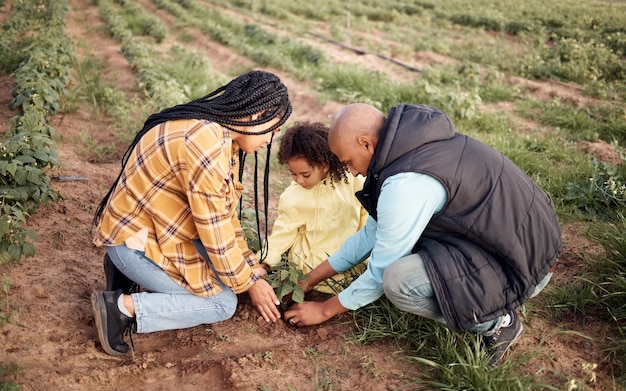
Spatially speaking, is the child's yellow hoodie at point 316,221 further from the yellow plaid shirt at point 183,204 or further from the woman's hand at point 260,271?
Answer: the yellow plaid shirt at point 183,204

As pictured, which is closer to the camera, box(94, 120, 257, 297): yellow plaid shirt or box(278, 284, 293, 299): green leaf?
box(94, 120, 257, 297): yellow plaid shirt

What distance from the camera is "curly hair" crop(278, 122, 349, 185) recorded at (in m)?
2.95

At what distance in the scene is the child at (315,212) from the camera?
3051mm

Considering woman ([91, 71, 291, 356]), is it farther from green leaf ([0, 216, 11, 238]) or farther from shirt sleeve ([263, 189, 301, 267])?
green leaf ([0, 216, 11, 238])

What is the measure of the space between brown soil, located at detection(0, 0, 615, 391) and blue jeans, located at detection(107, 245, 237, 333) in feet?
0.56

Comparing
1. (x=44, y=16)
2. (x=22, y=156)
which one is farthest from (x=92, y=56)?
(x=22, y=156)

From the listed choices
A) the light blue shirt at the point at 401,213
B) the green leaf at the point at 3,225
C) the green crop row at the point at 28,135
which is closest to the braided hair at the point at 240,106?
the light blue shirt at the point at 401,213

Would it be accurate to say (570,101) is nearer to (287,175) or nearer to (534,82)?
(534,82)

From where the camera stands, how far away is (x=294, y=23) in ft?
40.9

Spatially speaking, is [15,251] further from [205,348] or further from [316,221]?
[316,221]

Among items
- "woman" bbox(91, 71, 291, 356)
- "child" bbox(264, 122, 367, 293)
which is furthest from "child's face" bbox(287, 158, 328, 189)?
"woman" bbox(91, 71, 291, 356)

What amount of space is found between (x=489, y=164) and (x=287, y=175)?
9.34ft

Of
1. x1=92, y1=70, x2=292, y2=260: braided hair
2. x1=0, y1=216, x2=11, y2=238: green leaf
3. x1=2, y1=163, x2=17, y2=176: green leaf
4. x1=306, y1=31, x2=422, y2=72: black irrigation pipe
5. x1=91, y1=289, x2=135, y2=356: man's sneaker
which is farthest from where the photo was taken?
x1=306, y1=31, x2=422, y2=72: black irrigation pipe

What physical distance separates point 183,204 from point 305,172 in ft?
2.59
